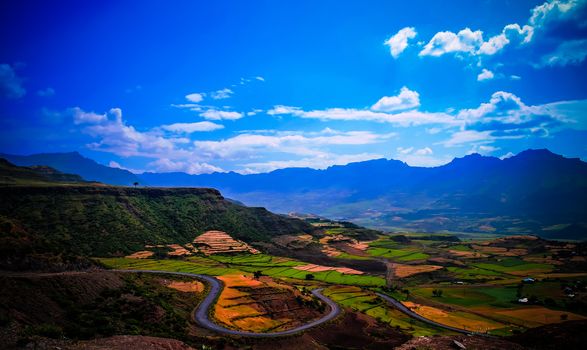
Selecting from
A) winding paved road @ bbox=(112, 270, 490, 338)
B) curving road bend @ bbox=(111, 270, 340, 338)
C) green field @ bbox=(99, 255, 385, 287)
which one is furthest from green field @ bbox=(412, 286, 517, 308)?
curving road bend @ bbox=(111, 270, 340, 338)

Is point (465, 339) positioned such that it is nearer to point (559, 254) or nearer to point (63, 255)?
point (63, 255)

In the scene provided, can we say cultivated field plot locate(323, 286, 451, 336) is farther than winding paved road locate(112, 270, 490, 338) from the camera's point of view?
Yes

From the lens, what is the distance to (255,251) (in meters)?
148

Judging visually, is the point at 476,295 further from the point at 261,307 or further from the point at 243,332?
the point at 243,332

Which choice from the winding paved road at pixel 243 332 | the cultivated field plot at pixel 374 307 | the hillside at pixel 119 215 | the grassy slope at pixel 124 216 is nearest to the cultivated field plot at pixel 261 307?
the winding paved road at pixel 243 332

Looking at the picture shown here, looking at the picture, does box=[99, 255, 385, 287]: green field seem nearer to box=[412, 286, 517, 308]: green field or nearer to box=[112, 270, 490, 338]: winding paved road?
box=[112, 270, 490, 338]: winding paved road

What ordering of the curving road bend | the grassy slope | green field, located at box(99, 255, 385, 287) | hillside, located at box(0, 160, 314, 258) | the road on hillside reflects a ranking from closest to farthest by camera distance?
the curving road bend → the road on hillside → green field, located at box(99, 255, 385, 287) → the grassy slope → hillside, located at box(0, 160, 314, 258)

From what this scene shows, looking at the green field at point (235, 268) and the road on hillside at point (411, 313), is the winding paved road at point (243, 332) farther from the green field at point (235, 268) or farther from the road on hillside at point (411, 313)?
the green field at point (235, 268)

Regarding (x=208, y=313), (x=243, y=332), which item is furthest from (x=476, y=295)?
(x=208, y=313)

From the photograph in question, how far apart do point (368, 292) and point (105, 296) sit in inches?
2594

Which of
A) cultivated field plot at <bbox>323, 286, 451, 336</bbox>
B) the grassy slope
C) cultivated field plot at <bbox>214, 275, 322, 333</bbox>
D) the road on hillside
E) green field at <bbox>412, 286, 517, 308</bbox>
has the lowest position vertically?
green field at <bbox>412, 286, 517, 308</bbox>

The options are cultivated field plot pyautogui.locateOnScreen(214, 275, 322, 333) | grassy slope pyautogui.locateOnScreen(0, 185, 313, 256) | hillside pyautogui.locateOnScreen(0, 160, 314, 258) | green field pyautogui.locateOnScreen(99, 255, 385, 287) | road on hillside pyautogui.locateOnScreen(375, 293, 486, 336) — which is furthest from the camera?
hillside pyautogui.locateOnScreen(0, 160, 314, 258)

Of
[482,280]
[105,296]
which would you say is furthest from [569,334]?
[482,280]

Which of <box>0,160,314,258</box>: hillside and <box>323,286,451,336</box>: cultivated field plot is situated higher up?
<box>0,160,314,258</box>: hillside
